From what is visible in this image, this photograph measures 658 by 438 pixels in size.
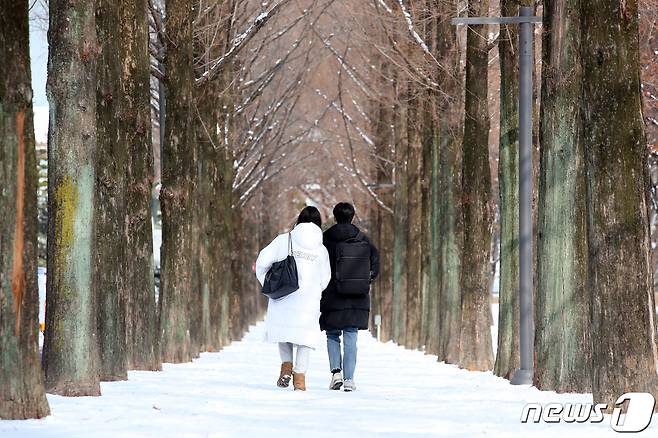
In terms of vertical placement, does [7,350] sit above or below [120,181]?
below

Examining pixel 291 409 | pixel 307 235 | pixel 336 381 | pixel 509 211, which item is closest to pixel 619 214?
pixel 291 409

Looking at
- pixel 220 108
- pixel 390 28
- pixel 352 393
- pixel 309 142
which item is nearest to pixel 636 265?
pixel 352 393

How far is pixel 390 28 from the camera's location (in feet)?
92.2

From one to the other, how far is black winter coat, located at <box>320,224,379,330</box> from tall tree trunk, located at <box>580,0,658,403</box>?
3984 mm

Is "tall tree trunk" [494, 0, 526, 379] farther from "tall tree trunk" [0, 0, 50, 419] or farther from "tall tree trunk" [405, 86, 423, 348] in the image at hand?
"tall tree trunk" [405, 86, 423, 348]

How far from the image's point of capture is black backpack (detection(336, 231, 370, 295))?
14.5 metres

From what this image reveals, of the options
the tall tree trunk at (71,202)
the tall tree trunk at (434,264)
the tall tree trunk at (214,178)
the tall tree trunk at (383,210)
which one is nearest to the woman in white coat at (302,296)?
the tall tree trunk at (71,202)

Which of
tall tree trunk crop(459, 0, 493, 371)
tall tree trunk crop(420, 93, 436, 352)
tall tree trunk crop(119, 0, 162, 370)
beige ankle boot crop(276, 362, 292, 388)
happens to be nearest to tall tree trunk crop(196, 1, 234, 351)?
tall tree trunk crop(420, 93, 436, 352)

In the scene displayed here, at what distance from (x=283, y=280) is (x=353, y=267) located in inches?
33.6

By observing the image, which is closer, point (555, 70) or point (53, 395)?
point (53, 395)

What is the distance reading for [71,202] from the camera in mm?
12320

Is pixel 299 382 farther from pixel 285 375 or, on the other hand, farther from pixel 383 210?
pixel 383 210

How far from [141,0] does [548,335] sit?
20.4 feet

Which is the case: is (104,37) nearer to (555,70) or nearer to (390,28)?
(555,70)
